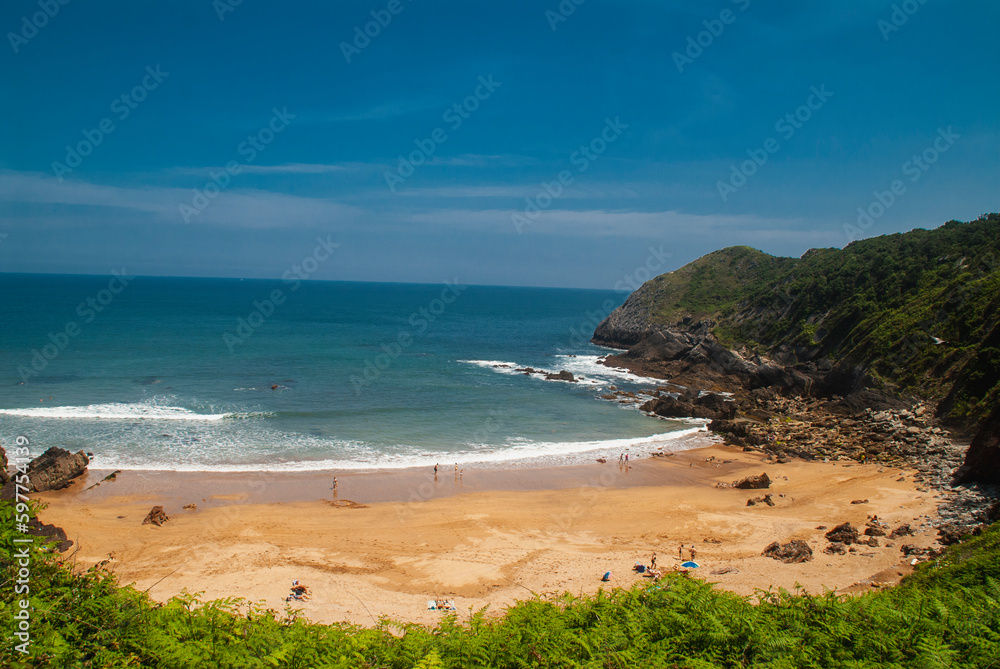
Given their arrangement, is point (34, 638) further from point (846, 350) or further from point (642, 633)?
point (846, 350)

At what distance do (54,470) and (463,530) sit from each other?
18.1m

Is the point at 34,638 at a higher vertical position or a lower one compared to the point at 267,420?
higher

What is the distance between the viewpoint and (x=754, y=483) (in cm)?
2512

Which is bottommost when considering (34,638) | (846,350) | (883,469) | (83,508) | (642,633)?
(83,508)

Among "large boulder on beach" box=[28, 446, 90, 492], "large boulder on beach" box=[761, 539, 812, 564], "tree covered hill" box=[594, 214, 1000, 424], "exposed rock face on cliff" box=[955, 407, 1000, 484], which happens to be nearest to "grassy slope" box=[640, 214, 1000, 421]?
"tree covered hill" box=[594, 214, 1000, 424]

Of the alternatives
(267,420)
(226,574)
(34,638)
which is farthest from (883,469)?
(267,420)

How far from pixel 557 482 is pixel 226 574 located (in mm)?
14926

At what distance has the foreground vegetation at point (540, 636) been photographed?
6.86 metres

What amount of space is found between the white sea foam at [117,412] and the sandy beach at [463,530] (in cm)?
923

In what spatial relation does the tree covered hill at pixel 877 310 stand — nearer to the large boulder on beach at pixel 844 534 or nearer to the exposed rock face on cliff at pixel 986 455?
the exposed rock face on cliff at pixel 986 455

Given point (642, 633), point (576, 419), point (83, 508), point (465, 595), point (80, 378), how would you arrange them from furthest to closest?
point (80, 378) < point (576, 419) < point (83, 508) < point (465, 595) < point (642, 633)

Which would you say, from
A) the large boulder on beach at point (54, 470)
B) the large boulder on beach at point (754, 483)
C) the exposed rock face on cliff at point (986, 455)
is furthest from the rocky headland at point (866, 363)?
the large boulder on beach at point (54, 470)

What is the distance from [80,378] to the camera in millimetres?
40625

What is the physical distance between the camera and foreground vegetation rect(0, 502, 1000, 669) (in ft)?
22.5
